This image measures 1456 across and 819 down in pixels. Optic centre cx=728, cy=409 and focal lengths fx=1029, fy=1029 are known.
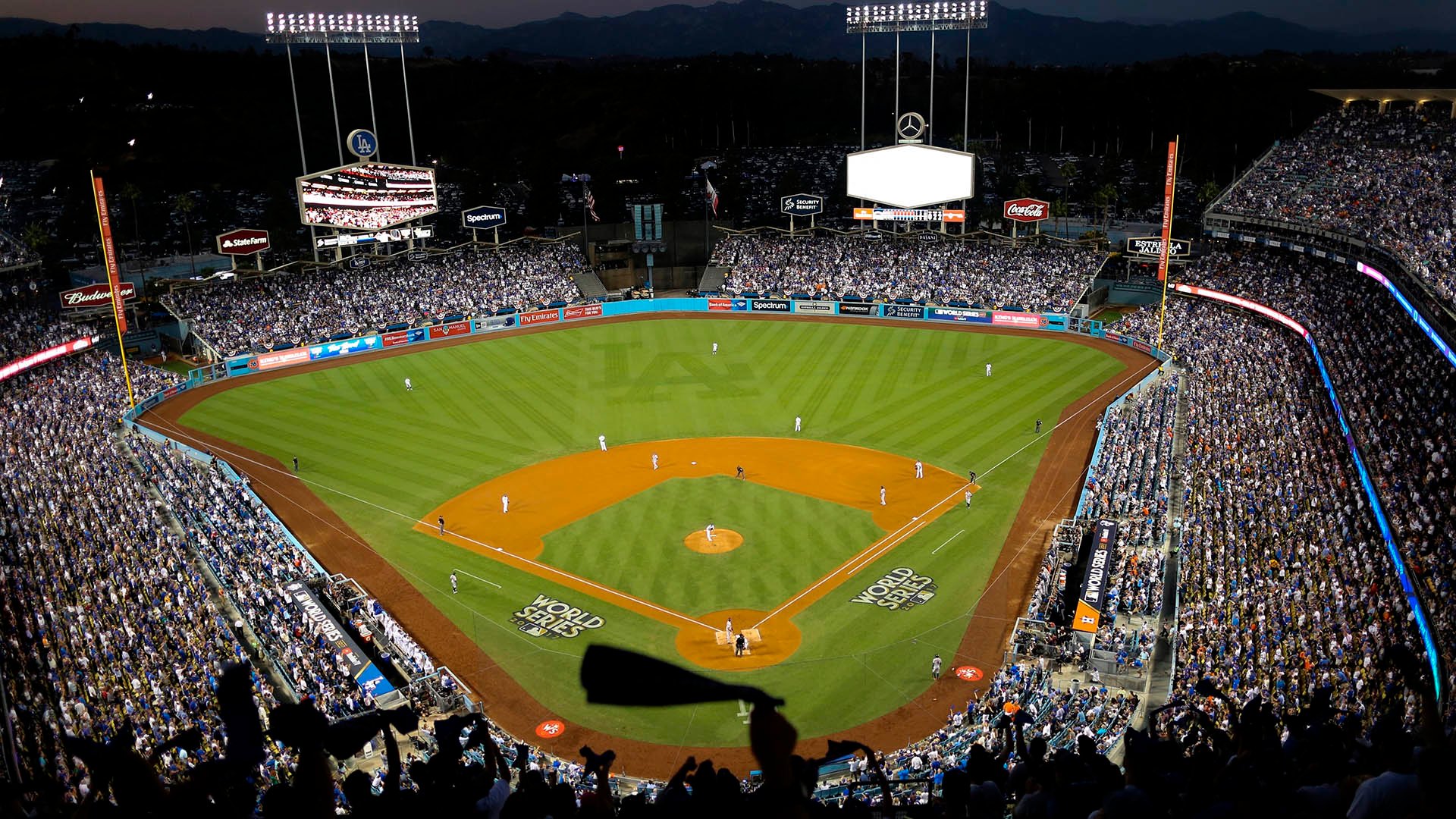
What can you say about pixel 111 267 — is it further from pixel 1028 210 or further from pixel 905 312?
pixel 1028 210

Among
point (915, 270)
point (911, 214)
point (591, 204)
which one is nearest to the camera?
point (915, 270)

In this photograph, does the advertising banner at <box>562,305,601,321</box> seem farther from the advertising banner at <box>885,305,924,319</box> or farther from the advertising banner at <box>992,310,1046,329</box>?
the advertising banner at <box>992,310,1046,329</box>

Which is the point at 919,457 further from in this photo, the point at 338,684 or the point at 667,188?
the point at 667,188

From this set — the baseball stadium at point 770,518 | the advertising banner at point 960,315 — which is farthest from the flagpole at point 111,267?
the advertising banner at point 960,315

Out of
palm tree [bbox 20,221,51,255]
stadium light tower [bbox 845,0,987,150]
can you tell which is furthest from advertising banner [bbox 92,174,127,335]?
stadium light tower [bbox 845,0,987,150]

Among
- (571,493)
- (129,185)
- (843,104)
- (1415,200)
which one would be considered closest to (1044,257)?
(1415,200)

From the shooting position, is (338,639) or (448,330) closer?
(338,639)

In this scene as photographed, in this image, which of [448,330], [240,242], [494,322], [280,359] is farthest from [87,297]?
[494,322]
